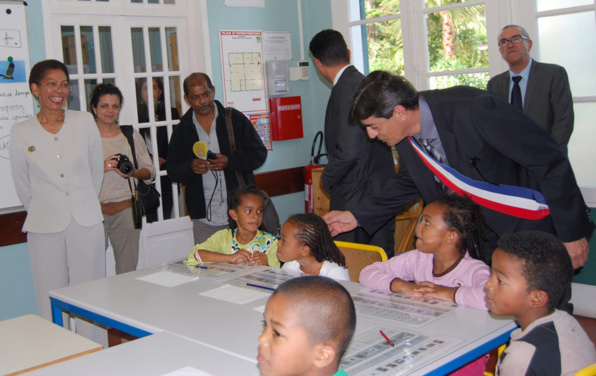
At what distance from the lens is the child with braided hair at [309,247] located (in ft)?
9.90

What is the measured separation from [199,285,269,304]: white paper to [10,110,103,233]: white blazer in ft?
3.96

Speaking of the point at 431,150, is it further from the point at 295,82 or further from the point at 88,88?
the point at 295,82

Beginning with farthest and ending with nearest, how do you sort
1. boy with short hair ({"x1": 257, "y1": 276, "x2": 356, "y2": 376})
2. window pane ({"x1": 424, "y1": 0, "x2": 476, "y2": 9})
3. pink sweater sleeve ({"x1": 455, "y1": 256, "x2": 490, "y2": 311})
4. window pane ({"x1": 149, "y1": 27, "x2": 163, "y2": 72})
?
window pane ({"x1": 149, "y1": 27, "x2": 163, "y2": 72}) → window pane ({"x1": 424, "y1": 0, "x2": 476, "y2": 9}) → pink sweater sleeve ({"x1": 455, "y1": 256, "x2": 490, "y2": 311}) → boy with short hair ({"x1": 257, "y1": 276, "x2": 356, "y2": 376})

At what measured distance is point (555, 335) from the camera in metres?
1.86

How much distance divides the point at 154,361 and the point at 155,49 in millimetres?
3478

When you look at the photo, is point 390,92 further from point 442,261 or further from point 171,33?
point 171,33

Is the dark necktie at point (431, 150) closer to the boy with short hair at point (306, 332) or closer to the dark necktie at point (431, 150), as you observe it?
the dark necktie at point (431, 150)

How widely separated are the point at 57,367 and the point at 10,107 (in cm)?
261

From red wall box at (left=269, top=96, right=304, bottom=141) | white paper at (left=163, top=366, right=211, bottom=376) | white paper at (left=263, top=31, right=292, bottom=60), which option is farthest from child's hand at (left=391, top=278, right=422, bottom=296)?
white paper at (left=263, top=31, right=292, bottom=60)

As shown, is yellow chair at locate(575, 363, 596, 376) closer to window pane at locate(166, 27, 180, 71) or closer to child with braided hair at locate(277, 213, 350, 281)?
child with braided hair at locate(277, 213, 350, 281)

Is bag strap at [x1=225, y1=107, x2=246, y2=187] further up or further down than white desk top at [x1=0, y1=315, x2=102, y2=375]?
further up

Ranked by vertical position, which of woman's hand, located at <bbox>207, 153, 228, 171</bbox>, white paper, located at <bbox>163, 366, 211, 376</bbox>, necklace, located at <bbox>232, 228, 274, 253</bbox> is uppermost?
woman's hand, located at <bbox>207, 153, 228, 171</bbox>

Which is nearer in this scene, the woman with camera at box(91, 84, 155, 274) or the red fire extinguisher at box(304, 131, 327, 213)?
the woman with camera at box(91, 84, 155, 274)

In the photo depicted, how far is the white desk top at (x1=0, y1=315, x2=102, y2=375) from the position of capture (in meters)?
2.07
